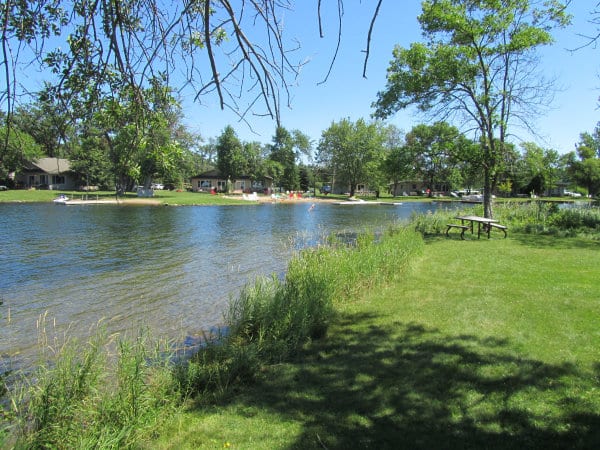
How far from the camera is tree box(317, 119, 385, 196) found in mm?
74438

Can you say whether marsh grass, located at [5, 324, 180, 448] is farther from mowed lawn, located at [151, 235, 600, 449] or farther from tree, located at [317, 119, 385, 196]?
tree, located at [317, 119, 385, 196]

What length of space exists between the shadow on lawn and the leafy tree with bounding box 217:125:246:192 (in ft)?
240

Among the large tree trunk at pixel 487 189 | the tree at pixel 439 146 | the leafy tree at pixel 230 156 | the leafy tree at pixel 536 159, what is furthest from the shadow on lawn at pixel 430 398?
the leafy tree at pixel 230 156

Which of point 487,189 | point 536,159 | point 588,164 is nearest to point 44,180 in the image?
point 487,189

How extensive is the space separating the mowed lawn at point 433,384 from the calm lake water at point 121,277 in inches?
107

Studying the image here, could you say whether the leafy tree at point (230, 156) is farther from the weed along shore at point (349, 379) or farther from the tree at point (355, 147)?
the weed along shore at point (349, 379)

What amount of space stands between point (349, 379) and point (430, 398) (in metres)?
0.98

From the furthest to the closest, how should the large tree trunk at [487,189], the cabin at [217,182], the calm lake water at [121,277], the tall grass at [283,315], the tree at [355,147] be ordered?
the cabin at [217,182] < the tree at [355,147] < the large tree trunk at [487,189] < the calm lake water at [121,277] < the tall grass at [283,315]

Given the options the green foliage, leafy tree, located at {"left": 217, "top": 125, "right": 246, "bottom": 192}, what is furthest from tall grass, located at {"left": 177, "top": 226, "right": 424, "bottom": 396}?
leafy tree, located at {"left": 217, "top": 125, "right": 246, "bottom": 192}

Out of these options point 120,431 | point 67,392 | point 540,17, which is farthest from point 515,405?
point 540,17

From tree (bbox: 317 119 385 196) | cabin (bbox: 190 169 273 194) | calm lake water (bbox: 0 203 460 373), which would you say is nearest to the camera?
calm lake water (bbox: 0 203 460 373)

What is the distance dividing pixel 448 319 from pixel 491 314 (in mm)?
792

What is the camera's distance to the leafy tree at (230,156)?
249 feet

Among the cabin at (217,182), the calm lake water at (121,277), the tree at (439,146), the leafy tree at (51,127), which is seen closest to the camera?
the leafy tree at (51,127)
